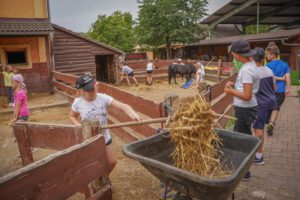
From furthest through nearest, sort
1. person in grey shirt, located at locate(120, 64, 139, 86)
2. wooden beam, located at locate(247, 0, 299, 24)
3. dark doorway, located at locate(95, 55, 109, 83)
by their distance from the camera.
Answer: wooden beam, located at locate(247, 0, 299, 24)
dark doorway, located at locate(95, 55, 109, 83)
person in grey shirt, located at locate(120, 64, 139, 86)

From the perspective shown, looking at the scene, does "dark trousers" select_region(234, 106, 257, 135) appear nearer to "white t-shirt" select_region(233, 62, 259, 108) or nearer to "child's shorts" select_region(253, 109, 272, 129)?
"white t-shirt" select_region(233, 62, 259, 108)

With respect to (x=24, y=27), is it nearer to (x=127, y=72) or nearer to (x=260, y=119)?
(x=127, y=72)

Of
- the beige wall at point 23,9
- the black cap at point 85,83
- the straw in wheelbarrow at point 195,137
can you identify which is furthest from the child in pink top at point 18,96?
the beige wall at point 23,9

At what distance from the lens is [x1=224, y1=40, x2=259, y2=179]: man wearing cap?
3684 mm

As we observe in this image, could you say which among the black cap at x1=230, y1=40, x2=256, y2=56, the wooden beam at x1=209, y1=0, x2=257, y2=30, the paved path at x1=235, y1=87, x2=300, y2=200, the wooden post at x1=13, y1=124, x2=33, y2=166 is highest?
the wooden beam at x1=209, y1=0, x2=257, y2=30

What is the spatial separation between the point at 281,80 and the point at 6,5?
1243 centimetres

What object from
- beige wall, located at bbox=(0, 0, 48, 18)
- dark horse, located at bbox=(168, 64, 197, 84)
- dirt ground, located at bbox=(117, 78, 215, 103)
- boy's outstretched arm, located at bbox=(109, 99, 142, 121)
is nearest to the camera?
boy's outstretched arm, located at bbox=(109, 99, 142, 121)

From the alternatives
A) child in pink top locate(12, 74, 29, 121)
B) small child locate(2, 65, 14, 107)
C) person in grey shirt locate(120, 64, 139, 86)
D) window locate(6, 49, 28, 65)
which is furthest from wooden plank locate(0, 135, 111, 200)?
person in grey shirt locate(120, 64, 139, 86)

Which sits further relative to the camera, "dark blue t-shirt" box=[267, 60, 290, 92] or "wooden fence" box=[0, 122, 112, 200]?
"dark blue t-shirt" box=[267, 60, 290, 92]

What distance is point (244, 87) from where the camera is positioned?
12.1ft

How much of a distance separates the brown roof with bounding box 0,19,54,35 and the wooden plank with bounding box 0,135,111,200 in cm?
1138

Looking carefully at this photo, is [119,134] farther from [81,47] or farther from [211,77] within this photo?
[211,77]

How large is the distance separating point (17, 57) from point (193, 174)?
14091mm

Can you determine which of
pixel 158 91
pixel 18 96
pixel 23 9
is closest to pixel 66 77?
pixel 23 9
